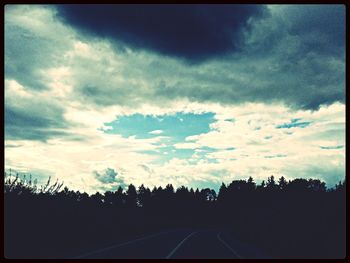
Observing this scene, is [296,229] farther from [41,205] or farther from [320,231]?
[41,205]

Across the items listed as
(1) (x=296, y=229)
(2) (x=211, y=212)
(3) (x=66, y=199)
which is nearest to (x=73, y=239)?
(3) (x=66, y=199)

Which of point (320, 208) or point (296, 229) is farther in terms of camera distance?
point (320, 208)

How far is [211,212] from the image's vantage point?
184 metres

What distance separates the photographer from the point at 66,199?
1108 inches

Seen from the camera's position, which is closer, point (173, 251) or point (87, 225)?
point (173, 251)

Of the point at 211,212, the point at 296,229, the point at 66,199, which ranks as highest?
the point at 66,199

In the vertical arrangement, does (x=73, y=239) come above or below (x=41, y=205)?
below

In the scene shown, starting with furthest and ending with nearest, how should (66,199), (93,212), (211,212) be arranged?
(211,212)
(93,212)
(66,199)
